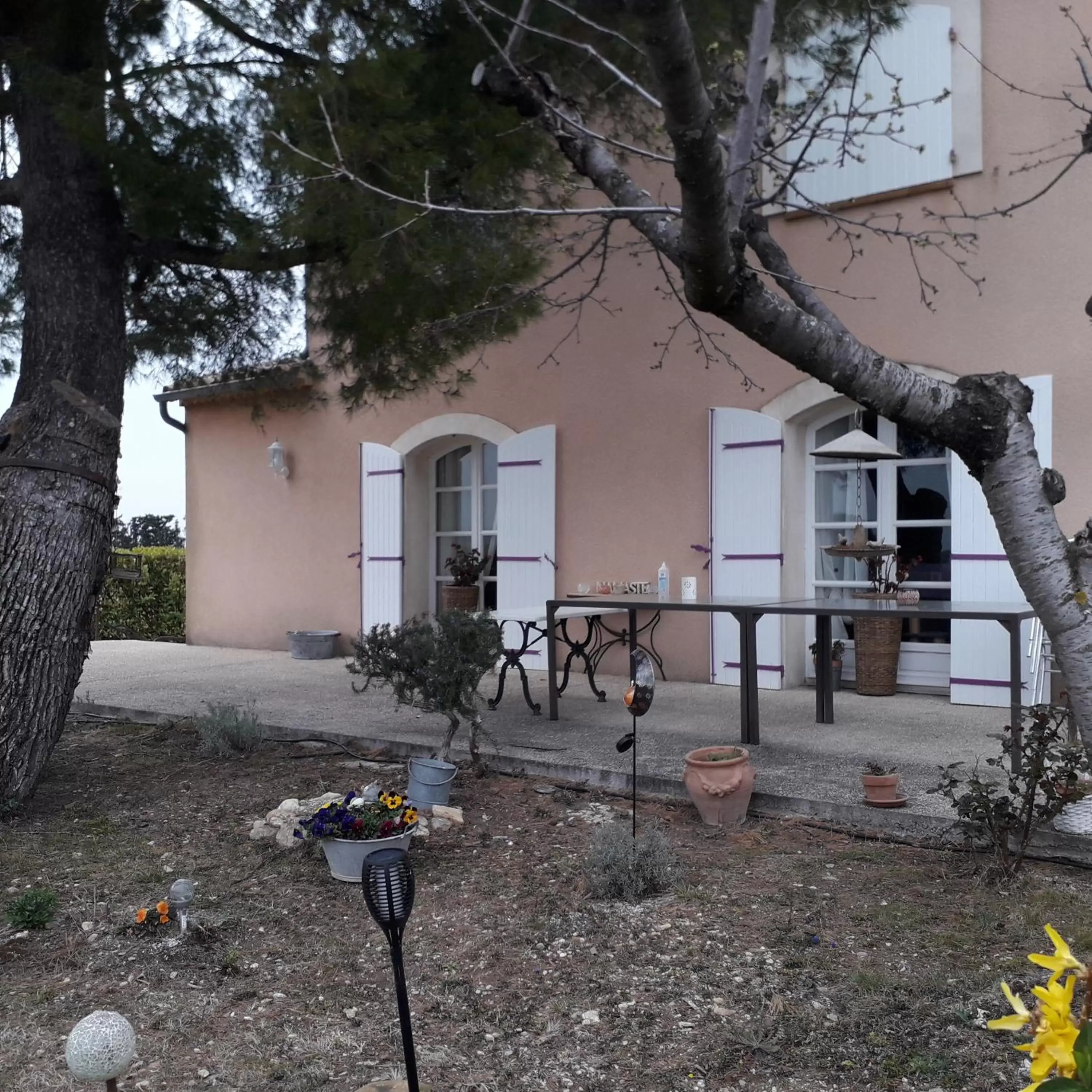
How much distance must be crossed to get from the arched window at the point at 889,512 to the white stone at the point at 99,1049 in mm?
5547

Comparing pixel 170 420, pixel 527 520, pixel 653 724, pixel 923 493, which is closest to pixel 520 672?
pixel 653 724

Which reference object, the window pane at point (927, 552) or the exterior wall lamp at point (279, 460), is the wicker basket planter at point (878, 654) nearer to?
the window pane at point (927, 552)

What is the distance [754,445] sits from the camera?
687 cm

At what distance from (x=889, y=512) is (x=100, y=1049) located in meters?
5.83

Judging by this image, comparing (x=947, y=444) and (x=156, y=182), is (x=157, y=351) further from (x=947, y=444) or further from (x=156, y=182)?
(x=947, y=444)

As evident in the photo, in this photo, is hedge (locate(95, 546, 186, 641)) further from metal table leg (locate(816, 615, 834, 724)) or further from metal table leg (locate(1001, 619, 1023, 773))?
metal table leg (locate(1001, 619, 1023, 773))

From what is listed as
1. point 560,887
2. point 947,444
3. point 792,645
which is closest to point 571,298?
point 792,645

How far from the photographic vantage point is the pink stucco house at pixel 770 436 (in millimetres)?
5961

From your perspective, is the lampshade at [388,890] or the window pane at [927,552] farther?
the window pane at [927,552]

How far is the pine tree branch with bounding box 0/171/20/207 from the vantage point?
4977 mm

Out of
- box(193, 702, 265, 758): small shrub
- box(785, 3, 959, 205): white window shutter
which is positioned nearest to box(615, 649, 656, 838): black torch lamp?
box(193, 702, 265, 758): small shrub

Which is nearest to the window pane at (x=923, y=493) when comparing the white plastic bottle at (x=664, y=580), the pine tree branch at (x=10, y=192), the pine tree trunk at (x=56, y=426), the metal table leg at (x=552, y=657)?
the white plastic bottle at (x=664, y=580)

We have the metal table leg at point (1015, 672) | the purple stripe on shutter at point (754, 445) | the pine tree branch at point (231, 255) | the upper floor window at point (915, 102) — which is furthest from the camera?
the purple stripe on shutter at point (754, 445)

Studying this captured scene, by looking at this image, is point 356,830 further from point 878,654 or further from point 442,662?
point 878,654
